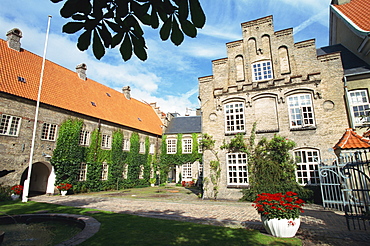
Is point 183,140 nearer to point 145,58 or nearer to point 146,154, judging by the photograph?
point 146,154

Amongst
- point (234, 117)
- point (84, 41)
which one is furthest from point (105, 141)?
point (84, 41)

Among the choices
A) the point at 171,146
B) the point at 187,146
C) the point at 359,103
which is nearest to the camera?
the point at 359,103

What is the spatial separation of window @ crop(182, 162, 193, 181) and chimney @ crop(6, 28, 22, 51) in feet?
75.9

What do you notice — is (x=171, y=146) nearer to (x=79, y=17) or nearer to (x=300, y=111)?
(x=300, y=111)

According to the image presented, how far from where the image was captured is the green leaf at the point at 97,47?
7.06 ft

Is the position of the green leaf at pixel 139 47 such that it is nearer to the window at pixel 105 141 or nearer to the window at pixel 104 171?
the window at pixel 105 141

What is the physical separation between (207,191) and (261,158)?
4.36 meters

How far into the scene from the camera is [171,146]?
3256 cm

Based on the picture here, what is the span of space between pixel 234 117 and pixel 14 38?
20.7m

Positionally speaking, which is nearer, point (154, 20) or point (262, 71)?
point (154, 20)

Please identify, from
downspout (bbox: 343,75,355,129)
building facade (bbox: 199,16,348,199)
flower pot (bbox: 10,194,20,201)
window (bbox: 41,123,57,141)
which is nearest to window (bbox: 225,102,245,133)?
building facade (bbox: 199,16,348,199)

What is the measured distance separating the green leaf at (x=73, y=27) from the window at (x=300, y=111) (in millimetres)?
Result: 14336

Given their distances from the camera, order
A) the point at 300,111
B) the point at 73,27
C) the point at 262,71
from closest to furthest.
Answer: the point at 73,27 < the point at 300,111 < the point at 262,71

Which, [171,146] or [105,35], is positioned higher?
[171,146]
